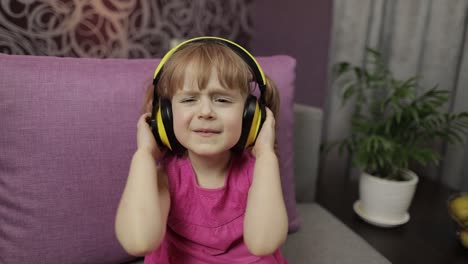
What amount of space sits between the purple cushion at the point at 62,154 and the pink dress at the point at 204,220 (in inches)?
6.2

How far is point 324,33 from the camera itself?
1.71m

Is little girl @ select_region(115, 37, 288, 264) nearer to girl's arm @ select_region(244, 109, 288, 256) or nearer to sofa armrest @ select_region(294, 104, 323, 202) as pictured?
girl's arm @ select_region(244, 109, 288, 256)

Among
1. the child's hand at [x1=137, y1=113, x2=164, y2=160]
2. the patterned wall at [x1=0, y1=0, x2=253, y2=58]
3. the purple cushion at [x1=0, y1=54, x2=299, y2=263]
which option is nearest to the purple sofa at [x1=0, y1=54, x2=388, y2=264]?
the purple cushion at [x1=0, y1=54, x2=299, y2=263]

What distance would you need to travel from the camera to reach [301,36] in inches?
67.6

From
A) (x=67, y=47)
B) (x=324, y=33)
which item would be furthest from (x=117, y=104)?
(x=324, y=33)

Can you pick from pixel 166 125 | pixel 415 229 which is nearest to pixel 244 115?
pixel 166 125

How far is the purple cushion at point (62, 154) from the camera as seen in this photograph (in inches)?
32.9

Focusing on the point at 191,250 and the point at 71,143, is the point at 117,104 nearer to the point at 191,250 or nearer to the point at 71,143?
the point at 71,143

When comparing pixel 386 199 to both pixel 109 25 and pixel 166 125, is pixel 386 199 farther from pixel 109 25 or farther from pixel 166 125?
pixel 109 25

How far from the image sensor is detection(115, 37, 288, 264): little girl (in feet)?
2.30

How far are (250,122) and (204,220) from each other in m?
0.24

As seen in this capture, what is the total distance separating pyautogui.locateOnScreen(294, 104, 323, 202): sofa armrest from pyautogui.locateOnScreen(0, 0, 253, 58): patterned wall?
57 centimetres

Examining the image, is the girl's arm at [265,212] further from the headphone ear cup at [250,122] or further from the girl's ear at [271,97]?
the girl's ear at [271,97]

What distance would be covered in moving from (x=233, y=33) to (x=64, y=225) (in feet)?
3.67
